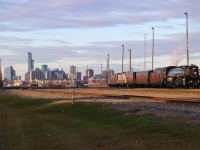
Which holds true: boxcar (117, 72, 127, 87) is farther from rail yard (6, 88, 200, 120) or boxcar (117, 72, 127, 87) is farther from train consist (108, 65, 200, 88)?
rail yard (6, 88, 200, 120)

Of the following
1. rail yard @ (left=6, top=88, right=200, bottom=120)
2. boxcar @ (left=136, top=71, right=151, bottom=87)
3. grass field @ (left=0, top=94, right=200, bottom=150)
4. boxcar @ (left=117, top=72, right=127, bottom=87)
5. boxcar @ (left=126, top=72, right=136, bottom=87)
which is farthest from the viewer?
boxcar @ (left=117, top=72, right=127, bottom=87)

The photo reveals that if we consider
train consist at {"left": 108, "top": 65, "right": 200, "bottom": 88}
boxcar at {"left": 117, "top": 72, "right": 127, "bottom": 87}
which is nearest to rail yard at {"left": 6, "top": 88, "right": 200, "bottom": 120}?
train consist at {"left": 108, "top": 65, "right": 200, "bottom": 88}

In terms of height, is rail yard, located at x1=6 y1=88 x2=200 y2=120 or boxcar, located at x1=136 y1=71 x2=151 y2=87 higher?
boxcar, located at x1=136 y1=71 x2=151 y2=87

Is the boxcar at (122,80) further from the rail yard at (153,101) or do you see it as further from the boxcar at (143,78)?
the rail yard at (153,101)

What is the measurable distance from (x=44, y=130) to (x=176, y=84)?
46113 mm

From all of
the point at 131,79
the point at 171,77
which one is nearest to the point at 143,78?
the point at 131,79

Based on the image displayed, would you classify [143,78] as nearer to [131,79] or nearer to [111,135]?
[131,79]

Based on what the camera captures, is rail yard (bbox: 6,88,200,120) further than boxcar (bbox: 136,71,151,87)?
No

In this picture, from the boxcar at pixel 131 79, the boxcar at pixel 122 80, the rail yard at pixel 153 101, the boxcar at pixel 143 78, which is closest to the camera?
the rail yard at pixel 153 101

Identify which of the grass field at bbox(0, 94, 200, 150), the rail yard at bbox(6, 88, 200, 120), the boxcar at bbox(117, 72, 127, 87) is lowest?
the grass field at bbox(0, 94, 200, 150)

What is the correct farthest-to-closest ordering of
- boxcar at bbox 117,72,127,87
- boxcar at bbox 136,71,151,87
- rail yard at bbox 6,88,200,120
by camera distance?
boxcar at bbox 117,72,127,87, boxcar at bbox 136,71,151,87, rail yard at bbox 6,88,200,120

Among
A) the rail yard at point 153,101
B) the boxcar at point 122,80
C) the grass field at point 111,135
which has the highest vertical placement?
the boxcar at point 122,80

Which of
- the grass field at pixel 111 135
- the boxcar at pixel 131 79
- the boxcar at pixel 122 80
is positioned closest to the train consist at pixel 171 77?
the boxcar at pixel 131 79

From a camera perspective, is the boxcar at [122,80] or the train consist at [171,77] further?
the boxcar at [122,80]
